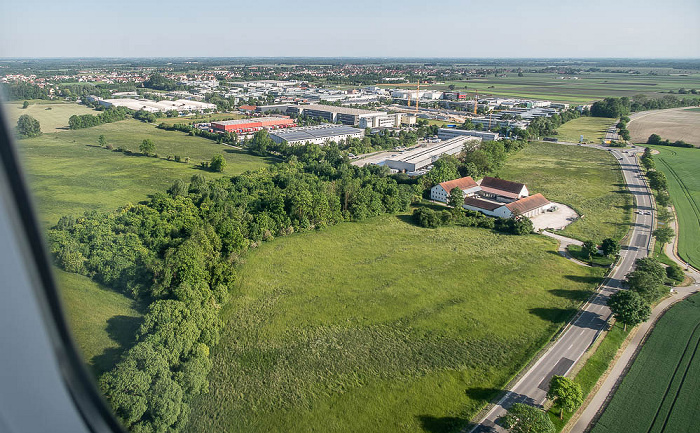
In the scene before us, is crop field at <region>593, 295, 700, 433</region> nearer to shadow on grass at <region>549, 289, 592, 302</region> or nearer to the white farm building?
shadow on grass at <region>549, 289, 592, 302</region>

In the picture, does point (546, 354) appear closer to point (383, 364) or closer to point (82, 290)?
point (383, 364)

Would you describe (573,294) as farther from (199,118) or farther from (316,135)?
(199,118)

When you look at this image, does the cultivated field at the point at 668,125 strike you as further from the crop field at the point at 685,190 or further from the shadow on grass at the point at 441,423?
the shadow on grass at the point at 441,423

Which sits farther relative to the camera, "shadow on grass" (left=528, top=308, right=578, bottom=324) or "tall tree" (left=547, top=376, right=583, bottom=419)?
"shadow on grass" (left=528, top=308, right=578, bottom=324)

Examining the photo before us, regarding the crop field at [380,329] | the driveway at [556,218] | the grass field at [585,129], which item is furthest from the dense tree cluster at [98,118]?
the grass field at [585,129]

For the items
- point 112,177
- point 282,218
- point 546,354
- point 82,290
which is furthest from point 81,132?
point 546,354

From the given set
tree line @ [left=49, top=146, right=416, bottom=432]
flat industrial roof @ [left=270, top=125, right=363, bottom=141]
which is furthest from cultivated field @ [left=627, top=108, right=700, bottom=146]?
tree line @ [left=49, top=146, right=416, bottom=432]

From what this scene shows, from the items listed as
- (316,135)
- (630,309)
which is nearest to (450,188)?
(630,309)
